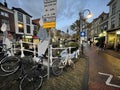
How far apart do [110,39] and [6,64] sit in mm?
19128

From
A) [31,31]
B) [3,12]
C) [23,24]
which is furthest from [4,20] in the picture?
[31,31]

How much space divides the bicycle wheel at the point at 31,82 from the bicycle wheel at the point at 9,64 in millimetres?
1191

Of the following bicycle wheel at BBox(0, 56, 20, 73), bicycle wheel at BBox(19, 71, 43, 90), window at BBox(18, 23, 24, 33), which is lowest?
bicycle wheel at BBox(19, 71, 43, 90)

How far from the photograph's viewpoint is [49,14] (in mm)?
3523

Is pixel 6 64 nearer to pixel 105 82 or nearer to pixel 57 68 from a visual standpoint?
pixel 57 68

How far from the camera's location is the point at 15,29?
2389 centimetres

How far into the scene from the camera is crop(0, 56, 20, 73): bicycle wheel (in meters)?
4.00

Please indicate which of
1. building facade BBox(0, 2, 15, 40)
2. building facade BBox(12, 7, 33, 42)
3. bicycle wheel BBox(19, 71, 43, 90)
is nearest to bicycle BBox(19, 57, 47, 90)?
bicycle wheel BBox(19, 71, 43, 90)

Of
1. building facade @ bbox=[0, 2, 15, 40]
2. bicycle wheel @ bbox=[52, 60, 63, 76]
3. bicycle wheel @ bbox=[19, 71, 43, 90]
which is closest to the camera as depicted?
bicycle wheel @ bbox=[19, 71, 43, 90]

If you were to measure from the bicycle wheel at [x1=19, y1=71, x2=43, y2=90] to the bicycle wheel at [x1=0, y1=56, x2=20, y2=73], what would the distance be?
1.19 metres

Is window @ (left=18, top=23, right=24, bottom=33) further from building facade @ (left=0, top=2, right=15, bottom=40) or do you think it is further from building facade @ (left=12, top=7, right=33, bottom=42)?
building facade @ (left=0, top=2, right=15, bottom=40)

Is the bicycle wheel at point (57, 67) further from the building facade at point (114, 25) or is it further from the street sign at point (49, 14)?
the building facade at point (114, 25)

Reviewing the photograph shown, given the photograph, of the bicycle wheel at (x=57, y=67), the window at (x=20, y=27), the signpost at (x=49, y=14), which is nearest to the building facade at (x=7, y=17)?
the window at (x=20, y=27)

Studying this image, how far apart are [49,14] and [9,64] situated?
110 inches
